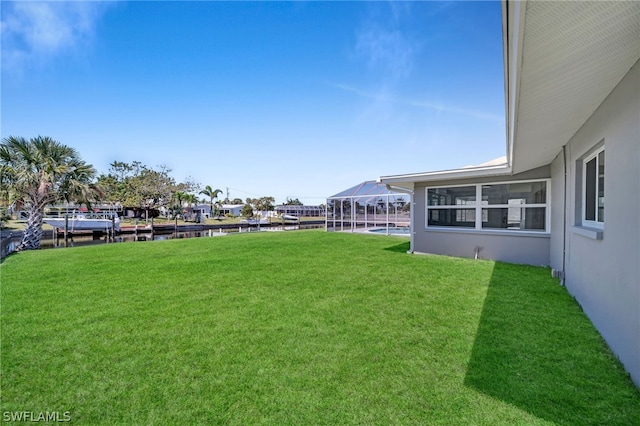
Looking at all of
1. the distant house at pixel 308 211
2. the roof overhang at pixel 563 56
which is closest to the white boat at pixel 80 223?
the roof overhang at pixel 563 56

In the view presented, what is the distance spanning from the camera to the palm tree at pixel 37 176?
12.3 metres

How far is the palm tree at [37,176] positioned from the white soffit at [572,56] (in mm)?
17293

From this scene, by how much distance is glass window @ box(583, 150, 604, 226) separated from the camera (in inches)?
158

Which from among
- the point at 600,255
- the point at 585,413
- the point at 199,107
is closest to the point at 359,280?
the point at 600,255

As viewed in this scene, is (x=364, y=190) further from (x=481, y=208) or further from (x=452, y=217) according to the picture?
(x=481, y=208)

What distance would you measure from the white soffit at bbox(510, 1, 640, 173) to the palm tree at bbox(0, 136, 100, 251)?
56.7 feet

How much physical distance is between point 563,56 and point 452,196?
731cm

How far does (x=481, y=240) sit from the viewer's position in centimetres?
855

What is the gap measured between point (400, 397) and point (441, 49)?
9760 millimetres

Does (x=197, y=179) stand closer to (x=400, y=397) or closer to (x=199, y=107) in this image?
(x=199, y=107)

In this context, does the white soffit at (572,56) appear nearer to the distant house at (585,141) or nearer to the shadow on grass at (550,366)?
the distant house at (585,141)

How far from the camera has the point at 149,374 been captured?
2713 millimetres

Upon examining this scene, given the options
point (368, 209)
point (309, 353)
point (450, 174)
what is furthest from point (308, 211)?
point (309, 353)

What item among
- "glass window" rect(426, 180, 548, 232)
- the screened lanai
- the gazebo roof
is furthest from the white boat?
"glass window" rect(426, 180, 548, 232)
